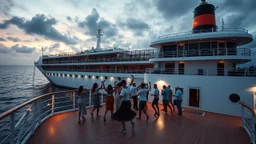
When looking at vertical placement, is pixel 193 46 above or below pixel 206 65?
above

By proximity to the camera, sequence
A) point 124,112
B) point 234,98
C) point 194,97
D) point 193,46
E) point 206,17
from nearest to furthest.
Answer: point 124,112, point 234,98, point 194,97, point 193,46, point 206,17

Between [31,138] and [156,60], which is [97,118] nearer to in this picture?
[31,138]

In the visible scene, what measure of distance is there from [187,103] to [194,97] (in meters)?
0.65

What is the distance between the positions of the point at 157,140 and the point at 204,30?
1150 centimetres

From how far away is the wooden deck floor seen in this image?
4141 mm

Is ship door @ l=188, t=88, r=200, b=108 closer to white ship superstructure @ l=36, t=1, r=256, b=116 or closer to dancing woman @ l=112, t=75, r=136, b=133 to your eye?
white ship superstructure @ l=36, t=1, r=256, b=116

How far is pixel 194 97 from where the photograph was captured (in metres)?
9.61

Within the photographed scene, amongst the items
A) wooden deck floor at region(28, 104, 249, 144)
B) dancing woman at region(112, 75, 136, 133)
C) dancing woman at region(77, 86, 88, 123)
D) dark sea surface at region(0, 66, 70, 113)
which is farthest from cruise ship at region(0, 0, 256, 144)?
dark sea surface at region(0, 66, 70, 113)

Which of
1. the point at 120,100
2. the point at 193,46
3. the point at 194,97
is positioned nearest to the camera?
the point at 120,100

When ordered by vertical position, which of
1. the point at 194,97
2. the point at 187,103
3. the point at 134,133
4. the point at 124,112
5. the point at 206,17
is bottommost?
the point at 187,103

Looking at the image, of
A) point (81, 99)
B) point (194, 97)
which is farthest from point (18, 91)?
point (194, 97)

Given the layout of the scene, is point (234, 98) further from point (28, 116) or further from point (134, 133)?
point (28, 116)

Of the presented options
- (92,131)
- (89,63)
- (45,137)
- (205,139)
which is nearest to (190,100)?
(205,139)

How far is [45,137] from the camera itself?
416 cm
